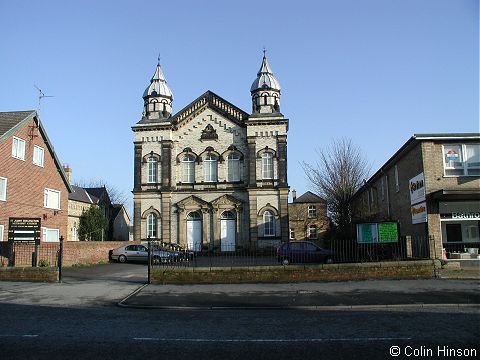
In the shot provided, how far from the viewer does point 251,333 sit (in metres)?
9.21

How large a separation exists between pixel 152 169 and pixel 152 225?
16.9 feet

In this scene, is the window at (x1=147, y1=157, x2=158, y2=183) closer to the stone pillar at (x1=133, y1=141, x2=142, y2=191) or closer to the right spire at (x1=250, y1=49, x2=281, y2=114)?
the stone pillar at (x1=133, y1=141, x2=142, y2=191)

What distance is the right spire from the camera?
42.6 m

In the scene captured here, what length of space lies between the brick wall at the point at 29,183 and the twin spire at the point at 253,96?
1228cm

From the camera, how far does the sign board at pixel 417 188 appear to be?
2138cm

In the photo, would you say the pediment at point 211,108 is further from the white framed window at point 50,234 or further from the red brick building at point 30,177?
the white framed window at point 50,234

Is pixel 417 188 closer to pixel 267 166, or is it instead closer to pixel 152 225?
pixel 267 166

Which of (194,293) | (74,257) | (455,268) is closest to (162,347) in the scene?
(194,293)

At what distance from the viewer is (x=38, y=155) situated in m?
31.9

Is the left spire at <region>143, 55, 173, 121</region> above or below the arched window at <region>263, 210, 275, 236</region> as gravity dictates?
above

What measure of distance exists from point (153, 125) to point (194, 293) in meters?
28.8

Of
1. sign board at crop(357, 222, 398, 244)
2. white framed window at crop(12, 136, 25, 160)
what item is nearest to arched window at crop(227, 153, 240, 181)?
white framed window at crop(12, 136, 25, 160)

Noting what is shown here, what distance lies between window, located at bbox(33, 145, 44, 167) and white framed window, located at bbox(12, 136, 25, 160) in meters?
1.35

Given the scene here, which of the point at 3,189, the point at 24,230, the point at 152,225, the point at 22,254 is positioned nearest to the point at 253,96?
the point at 152,225
